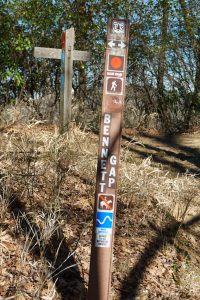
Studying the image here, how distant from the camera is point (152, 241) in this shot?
13.9 feet

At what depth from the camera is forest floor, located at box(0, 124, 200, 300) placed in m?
3.20

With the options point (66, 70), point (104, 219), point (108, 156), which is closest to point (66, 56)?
point (66, 70)

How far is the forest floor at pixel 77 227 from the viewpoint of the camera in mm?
3195

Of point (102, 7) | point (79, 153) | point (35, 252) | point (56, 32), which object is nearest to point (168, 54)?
point (102, 7)

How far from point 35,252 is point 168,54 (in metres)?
8.05

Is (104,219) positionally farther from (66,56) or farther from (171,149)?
(171,149)

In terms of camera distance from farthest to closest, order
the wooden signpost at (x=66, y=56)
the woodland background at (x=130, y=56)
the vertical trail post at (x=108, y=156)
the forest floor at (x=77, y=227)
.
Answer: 1. the woodland background at (x=130, y=56)
2. the wooden signpost at (x=66, y=56)
3. the forest floor at (x=77, y=227)
4. the vertical trail post at (x=108, y=156)

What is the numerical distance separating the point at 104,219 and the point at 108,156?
0.41 m

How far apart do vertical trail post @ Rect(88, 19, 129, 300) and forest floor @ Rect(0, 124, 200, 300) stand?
1.01 ft

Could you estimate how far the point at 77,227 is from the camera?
4000mm

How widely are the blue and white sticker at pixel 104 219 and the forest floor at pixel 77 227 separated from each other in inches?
16.0

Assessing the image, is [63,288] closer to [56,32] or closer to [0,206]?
[0,206]

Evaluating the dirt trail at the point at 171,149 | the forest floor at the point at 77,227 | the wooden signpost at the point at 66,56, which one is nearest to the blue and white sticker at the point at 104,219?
the forest floor at the point at 77,227

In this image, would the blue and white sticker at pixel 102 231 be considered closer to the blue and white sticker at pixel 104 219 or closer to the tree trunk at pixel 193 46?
the blue and white sticker at pixel 104 219
